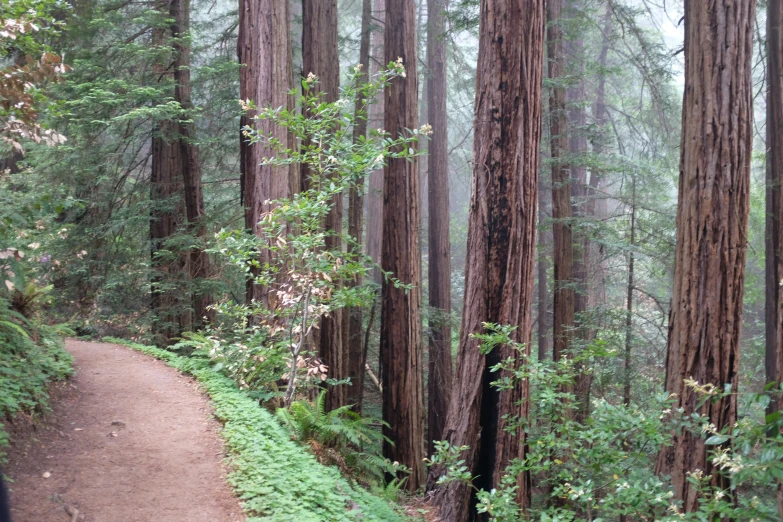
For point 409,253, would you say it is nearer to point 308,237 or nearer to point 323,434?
point 308,237

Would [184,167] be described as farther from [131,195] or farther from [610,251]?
[610,251]

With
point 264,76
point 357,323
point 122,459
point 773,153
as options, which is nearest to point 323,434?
point 122,459

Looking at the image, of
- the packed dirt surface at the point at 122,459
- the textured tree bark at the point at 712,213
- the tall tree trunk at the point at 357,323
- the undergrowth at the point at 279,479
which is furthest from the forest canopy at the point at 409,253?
the packed dirt surface at the point at 122,459

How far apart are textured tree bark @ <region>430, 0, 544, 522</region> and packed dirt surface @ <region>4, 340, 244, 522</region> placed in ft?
9.08

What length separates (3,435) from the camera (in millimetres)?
4949

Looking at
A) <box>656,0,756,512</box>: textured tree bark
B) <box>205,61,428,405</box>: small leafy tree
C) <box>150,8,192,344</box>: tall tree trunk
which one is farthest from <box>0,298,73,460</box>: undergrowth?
<box>656,0,756,512</box>: textured tree bark

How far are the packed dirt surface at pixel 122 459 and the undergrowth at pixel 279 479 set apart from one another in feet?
0.59

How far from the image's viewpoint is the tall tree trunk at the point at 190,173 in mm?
12375

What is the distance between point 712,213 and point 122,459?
6492 mm

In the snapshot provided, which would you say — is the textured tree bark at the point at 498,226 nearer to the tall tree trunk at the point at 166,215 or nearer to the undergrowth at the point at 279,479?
the undergrowth at the point at 279,479

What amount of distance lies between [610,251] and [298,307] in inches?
331

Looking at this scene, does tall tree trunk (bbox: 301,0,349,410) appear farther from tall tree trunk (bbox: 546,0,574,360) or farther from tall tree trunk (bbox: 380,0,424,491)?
tall tree trunk (bbox: 546,0,574,360)

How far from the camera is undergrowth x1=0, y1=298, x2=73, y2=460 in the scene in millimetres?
5547

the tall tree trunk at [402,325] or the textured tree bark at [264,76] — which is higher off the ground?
the textured tree bark at [264,76]
